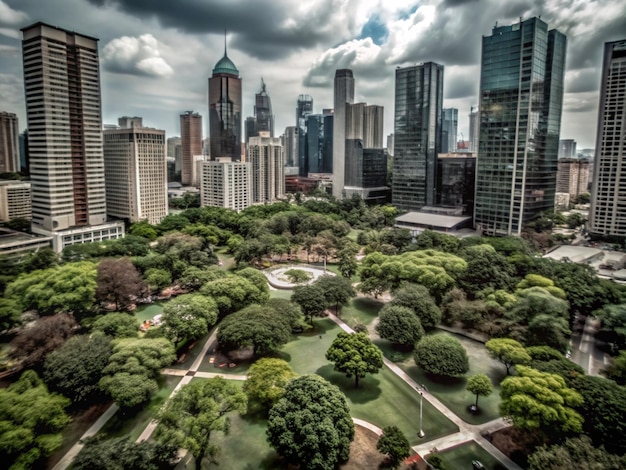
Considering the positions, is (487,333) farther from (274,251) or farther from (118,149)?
(118,149)

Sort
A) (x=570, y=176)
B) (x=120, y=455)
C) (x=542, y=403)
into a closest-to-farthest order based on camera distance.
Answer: (x=120, y=455) < (x=542, y=403) < (x=570, y=176)

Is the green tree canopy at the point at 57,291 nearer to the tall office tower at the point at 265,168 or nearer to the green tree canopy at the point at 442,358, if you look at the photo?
the green tree canopy at the point at 442,358

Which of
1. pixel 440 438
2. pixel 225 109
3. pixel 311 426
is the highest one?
pixel 225 109

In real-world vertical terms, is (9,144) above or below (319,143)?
below

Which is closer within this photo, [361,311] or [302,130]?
[361,311]

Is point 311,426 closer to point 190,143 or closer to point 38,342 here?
point 38,342

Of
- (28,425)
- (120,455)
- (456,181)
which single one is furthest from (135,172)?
(120,455)

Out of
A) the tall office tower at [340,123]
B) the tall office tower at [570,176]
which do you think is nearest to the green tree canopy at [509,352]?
the tall office tower at [340,123]

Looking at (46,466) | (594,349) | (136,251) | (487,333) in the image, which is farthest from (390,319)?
(136,251)
